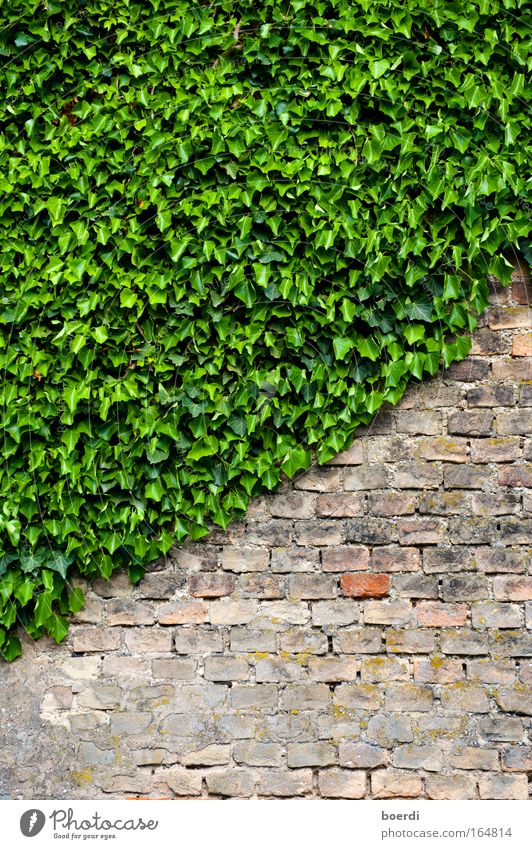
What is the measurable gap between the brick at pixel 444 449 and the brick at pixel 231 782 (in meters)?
1.35

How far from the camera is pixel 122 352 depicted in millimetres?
3285

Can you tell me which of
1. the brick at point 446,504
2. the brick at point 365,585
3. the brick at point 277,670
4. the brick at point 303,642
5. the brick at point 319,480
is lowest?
the brick at point 277,670

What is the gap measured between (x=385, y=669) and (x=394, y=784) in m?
0.41

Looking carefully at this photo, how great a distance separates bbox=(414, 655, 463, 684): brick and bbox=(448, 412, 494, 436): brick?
84cm

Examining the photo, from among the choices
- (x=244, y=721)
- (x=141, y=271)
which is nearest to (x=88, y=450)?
(x=141, y=271)

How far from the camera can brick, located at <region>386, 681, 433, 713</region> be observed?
309 cm

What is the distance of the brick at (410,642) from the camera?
312 cm

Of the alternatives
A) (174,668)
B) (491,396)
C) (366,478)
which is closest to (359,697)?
(174,668)

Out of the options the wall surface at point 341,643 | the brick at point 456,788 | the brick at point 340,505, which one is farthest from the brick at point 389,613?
the brick at point 456,788

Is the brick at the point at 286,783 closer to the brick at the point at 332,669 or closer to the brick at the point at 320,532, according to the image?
the brick at the point at 332,669

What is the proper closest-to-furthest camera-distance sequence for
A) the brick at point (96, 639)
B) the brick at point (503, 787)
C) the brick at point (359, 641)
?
the brick at point (503, 787) < the brick at point (359, 641) < the brick at point (96, 639)

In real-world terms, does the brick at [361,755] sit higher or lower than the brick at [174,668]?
lower

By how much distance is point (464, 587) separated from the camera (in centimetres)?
314
